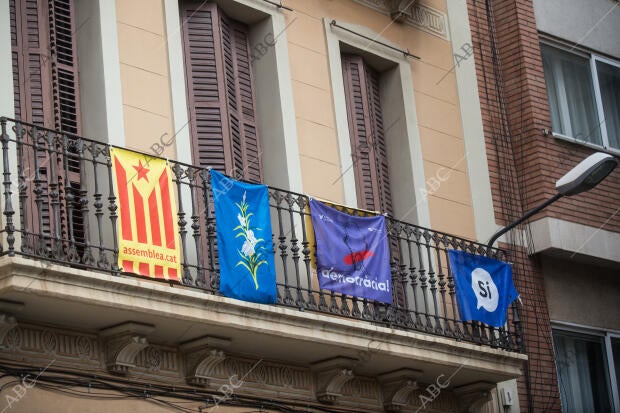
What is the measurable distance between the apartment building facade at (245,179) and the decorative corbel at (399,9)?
0.06 m

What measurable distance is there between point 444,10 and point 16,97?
290 inches

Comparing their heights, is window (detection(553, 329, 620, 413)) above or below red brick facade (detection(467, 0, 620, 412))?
below

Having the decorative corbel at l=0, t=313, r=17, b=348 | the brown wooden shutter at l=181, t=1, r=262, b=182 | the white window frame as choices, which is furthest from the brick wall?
the decorative corbel at l=0, t=313, r=17, b=348

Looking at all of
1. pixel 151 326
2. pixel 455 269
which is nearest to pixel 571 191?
pixel 455 269

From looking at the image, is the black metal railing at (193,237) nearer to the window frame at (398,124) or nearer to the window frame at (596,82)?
the window frame at (398,124)

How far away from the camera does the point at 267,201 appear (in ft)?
48.2

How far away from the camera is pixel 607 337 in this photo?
1938 cm

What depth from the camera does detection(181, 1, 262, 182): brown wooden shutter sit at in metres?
15.6

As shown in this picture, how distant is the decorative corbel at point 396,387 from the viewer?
1628 centimetres

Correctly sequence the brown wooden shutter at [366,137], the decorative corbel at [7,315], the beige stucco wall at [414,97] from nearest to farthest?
the decorative corbel at [7,315]
the beige stucco wall at [414,97]
the brown wooden shutter at [366,137]

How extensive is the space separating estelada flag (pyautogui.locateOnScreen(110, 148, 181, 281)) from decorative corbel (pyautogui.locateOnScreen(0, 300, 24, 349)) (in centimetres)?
109

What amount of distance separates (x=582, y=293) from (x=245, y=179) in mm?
5756

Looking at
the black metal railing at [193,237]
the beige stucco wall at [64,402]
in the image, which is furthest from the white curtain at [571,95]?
the beige stucco wall at [64,402]

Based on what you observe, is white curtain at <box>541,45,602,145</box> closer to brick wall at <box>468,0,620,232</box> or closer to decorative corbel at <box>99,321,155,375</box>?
brick wall at <box>468,0,620,232</box>
